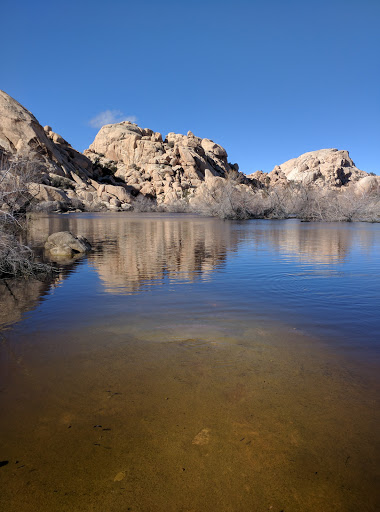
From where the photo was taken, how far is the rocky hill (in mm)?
71812

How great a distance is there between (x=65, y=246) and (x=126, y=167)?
95.1m

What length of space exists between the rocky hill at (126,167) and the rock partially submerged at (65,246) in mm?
41254

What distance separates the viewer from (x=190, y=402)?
305cm

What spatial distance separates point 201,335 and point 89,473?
2504 millimetres

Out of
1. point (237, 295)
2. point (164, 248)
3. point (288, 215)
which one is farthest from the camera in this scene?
point (288, 215)

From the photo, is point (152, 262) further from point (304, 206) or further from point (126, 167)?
point (126, 167)

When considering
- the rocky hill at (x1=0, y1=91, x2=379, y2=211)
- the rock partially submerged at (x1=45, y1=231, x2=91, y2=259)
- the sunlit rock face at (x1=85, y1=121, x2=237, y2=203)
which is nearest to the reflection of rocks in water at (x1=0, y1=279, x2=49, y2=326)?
the rock partially submerged at (x1=45, y1=231, x2=91, y2=259)

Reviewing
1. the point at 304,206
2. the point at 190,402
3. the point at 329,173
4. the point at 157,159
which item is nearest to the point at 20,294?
the point at 190,402

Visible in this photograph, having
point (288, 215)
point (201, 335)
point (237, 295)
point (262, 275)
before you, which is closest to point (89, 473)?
point (201, 335)

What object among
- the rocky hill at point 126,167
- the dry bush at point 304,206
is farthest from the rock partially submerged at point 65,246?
the rocky hill at point 126,167

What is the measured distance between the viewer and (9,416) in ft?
9.37

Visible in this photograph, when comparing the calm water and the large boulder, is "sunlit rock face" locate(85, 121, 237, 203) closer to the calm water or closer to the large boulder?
the large boulder

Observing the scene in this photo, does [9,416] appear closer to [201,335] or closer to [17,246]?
[201,335]

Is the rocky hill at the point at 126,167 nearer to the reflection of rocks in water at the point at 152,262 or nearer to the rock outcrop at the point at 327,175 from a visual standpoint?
the rock outcrop at the point at 327,175
